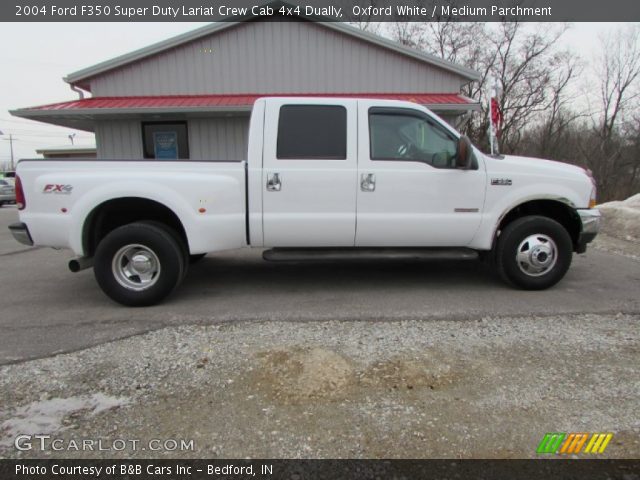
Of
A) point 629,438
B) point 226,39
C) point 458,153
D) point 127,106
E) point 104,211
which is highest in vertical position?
point 226,39

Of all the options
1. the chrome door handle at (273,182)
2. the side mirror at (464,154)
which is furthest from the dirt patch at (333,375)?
the side mirror at (464,154)

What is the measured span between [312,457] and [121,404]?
4.22ft

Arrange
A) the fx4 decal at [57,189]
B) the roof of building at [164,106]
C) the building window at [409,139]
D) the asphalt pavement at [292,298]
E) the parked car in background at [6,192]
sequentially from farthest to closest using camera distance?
the parked car in background at [6,192] → the roof of building at [164,106] → the building window at [409,139] → the fx4 decal at [57,189] → the asphalt pavement at [292,298]

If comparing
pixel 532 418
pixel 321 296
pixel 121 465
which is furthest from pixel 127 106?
pixel 532 418

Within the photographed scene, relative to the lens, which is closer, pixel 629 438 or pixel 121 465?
pixel 121 465

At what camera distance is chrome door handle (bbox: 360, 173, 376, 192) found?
173 inches

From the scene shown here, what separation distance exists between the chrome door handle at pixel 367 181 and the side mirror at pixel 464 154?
90 cm

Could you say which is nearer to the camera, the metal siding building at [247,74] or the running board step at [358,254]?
the running board step at [358,254]

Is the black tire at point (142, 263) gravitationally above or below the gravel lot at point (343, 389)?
above

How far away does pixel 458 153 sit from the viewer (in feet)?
14.2

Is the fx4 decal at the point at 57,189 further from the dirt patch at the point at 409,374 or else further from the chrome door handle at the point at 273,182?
the dirt patch at the point at 409,374

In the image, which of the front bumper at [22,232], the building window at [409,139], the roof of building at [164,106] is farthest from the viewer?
the roof of building at [164,106]

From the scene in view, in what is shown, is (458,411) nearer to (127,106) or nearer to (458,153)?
(458,153)

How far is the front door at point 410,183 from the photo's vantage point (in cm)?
443
